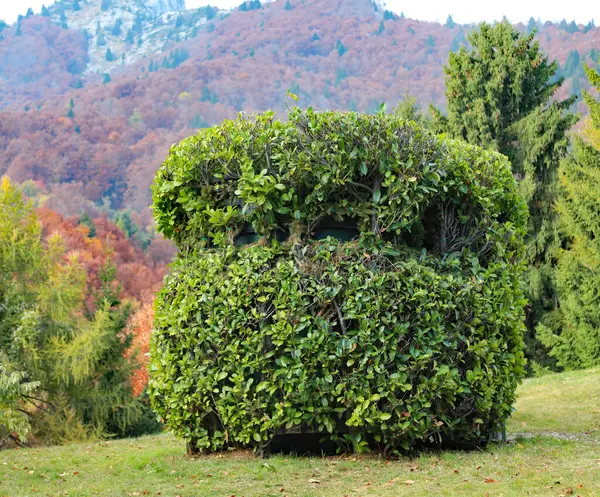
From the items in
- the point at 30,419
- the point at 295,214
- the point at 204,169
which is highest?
the point at 204,169

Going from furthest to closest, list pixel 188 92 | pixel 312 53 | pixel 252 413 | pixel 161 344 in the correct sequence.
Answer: pixel 312 53 → pixel 188 92 → pixel 161 344 → pixel 252 413

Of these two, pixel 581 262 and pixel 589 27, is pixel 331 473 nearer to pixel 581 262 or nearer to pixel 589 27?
pixel 581 262

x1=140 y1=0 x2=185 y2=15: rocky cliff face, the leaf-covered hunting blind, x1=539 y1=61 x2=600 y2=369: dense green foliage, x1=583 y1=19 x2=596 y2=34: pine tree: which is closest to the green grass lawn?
the leaf-covered hunting blind

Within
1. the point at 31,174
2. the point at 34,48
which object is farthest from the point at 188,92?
the point at 34,48

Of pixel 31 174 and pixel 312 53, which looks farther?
pixel 312 53

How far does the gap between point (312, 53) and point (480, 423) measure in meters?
91.7

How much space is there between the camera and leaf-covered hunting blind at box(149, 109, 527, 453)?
24.5 ft

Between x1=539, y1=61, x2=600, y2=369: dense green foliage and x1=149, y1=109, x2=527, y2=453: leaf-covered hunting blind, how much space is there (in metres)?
13.3

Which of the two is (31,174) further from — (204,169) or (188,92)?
(204,169)

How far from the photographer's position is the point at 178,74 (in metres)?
80.1

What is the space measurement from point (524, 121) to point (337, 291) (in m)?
18.4

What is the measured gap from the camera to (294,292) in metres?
7.54

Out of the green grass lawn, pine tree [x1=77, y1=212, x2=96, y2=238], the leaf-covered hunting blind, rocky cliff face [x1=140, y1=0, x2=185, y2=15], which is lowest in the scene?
the green grass lawn

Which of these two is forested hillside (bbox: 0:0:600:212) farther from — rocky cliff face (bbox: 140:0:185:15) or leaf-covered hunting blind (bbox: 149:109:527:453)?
leaf-covered hunting blind (bbox: 149:109:527:453)
